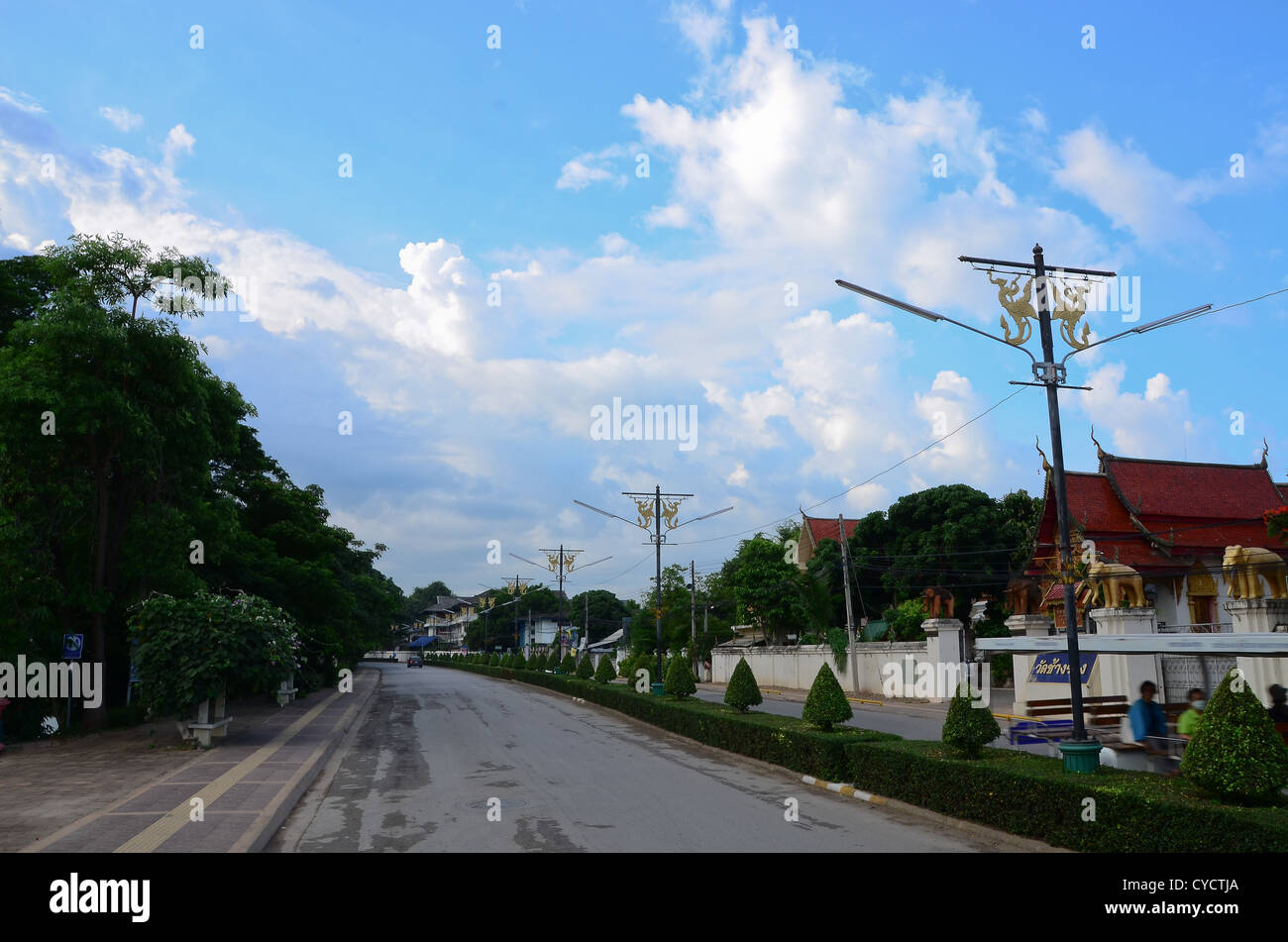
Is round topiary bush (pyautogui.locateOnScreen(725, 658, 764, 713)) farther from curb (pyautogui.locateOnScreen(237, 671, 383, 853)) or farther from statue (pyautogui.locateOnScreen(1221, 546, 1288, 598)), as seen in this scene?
statue (pyautogui.locateOnScreen(1221, 546, 1288, 598))

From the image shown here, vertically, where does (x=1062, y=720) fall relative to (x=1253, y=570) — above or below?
below

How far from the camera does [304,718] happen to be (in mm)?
26891

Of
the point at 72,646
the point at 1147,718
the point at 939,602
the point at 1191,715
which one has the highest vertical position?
the point at 72,646

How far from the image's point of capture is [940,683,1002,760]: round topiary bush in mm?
12016

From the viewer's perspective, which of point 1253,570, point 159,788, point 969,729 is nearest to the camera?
point 969,729

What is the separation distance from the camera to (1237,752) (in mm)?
8203

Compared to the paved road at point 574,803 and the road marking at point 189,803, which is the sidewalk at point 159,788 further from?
the paved road at point 574,803

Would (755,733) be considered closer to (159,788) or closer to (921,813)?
(921,813)

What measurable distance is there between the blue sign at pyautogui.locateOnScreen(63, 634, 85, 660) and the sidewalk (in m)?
2.08

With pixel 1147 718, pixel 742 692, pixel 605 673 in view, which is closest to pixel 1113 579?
pixel 742 692

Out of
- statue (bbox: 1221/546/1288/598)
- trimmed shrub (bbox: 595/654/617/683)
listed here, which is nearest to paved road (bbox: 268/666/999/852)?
statue (bbox: 1221/546/1288/598)

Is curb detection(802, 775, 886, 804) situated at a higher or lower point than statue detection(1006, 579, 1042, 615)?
lower

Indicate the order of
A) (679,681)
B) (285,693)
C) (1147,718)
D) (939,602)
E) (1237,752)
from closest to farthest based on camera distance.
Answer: (1237,752), (1147,718), (679,681), (285,693), (939,602)

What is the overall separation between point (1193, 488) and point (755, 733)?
25688mm
